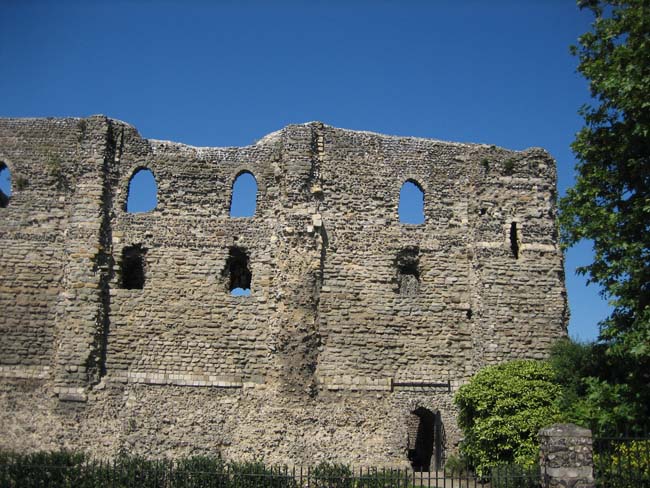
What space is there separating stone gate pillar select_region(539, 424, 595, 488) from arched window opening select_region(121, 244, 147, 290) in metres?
11.0

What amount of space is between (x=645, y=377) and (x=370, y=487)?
212 inches

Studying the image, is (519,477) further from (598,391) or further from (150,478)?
(150,478)

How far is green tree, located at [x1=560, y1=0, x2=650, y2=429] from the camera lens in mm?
11562

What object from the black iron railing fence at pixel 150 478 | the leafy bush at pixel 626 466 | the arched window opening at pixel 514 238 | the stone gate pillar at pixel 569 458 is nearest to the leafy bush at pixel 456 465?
the black iron railing fence at pixel 150 478

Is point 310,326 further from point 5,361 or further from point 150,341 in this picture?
point 5,361

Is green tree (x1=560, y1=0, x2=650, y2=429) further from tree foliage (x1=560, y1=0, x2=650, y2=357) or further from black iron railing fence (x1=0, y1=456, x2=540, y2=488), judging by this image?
black iron railing fence (x1=0, y1=456, x2=540, y2=488)

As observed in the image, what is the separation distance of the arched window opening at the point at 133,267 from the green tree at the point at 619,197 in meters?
10.4

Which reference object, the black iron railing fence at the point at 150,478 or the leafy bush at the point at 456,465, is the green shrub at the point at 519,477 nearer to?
the black iron railing fence at the point at 150,478

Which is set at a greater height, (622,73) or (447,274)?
(622,73)

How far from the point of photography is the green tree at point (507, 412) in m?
13.6

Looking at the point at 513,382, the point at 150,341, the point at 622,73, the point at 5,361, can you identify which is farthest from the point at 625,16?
the point at 5,361

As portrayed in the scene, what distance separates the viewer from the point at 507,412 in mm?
14008

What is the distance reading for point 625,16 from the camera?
493 inches

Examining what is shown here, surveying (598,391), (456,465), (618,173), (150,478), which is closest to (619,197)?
(618,173)
